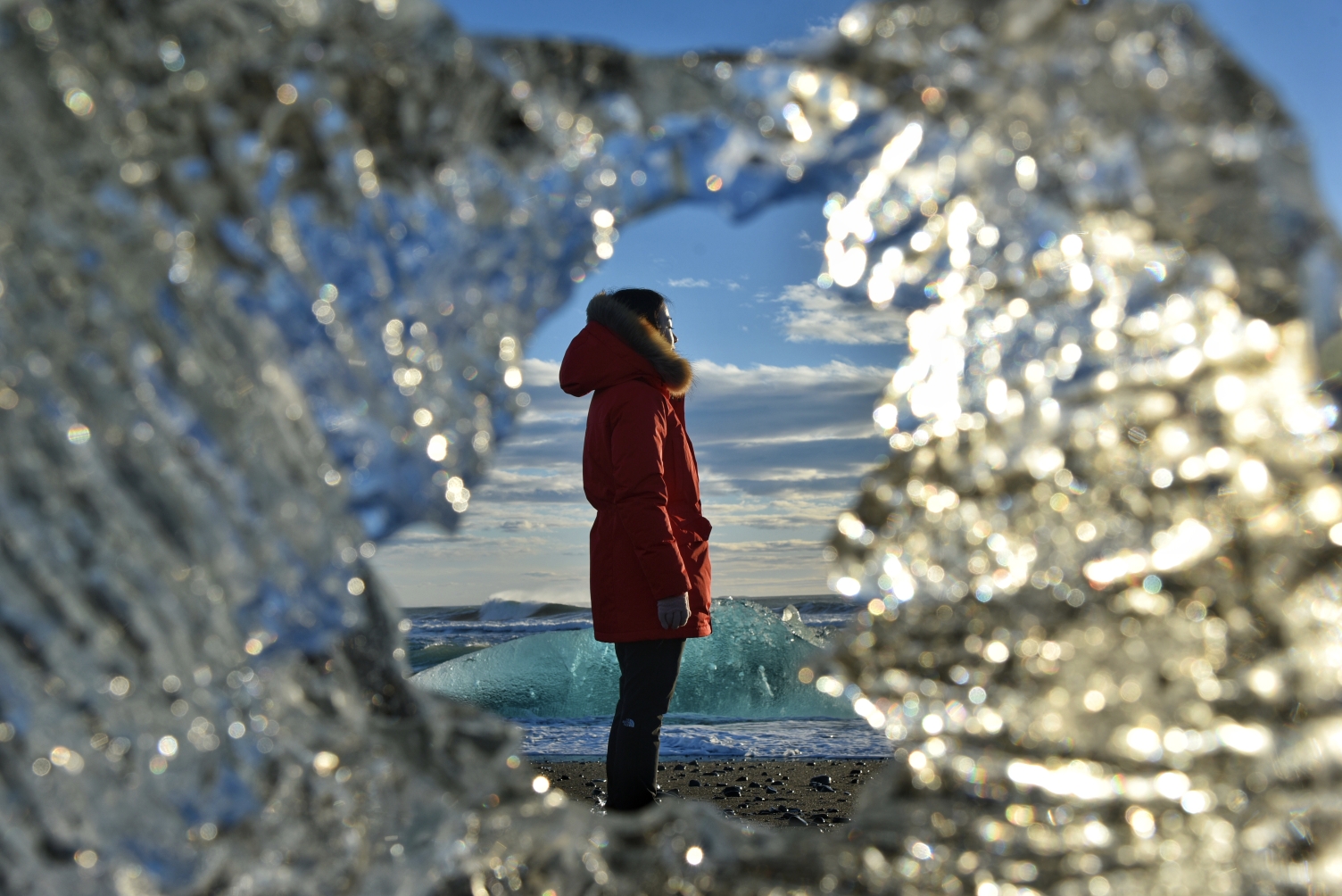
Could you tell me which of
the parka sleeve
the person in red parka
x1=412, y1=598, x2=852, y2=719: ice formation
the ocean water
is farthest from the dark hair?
x1=412, y1=598, x2=852, y2=719: ice formation

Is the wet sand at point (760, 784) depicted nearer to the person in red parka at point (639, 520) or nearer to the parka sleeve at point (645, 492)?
the person in red parka at point (639, 520)

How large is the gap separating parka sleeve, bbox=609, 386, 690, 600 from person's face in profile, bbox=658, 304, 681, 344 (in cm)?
32

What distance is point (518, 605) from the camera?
49.4ft

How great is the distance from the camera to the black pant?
262 centimetres

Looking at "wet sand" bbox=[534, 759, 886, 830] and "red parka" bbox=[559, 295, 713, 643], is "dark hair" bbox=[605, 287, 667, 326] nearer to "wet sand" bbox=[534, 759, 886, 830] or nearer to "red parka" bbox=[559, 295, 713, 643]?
"red parka" bbox=[559, 295, 713, 643]

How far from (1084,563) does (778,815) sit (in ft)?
9.54

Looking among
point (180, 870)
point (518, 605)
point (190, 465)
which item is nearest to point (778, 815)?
point (180, 870)

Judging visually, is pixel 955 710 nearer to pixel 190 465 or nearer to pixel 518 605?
pixel 190 465

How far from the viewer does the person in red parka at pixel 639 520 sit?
8.53 feet

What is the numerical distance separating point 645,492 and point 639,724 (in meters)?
0.74

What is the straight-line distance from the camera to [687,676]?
7.16 metres

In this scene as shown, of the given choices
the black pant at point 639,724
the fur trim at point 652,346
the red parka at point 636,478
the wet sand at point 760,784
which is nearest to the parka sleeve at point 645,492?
the red parka at point 636,478

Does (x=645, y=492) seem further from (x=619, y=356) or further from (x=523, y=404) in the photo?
(x=523, y=404)

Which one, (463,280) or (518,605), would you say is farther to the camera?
(518,605)
